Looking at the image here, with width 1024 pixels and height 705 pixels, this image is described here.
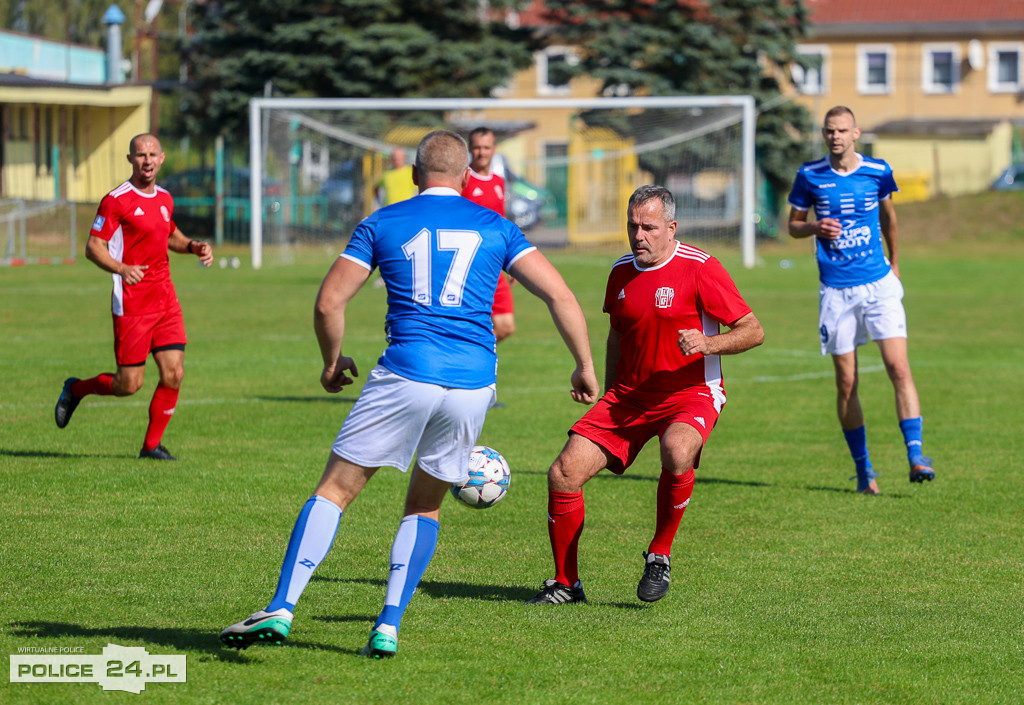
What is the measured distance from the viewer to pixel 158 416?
9.52m

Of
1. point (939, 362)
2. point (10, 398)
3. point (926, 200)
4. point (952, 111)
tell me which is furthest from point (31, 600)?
point (952, 111)

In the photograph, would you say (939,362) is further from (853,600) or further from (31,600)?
(31,600)

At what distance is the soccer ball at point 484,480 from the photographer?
6105 millimetres

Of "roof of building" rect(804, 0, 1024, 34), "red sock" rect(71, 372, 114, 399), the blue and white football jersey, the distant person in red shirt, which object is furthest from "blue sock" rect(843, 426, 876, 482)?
"roof of building" rect(804, 0, 1024, 34)

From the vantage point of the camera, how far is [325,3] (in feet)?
130

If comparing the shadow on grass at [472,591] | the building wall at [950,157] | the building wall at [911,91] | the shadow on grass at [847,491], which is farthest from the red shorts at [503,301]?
the building wall at [911,91]

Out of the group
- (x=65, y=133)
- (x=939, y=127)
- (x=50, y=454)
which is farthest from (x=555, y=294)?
(x=939, y=127)

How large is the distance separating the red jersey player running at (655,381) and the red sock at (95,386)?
4.66 m

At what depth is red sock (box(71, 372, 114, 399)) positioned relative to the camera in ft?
32.0

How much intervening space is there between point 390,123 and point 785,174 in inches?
541

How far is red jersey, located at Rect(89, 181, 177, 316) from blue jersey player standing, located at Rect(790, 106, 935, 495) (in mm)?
4518

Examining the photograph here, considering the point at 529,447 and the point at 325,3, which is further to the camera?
the point at 325,3

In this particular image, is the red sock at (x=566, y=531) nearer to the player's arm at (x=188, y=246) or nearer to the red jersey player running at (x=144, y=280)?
the red jersey player running at (x=144, y=280)

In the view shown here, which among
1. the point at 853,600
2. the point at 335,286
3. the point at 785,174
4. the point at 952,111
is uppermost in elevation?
the point at 952,111
